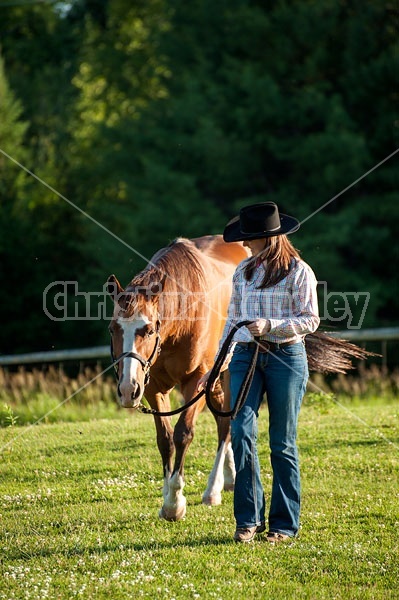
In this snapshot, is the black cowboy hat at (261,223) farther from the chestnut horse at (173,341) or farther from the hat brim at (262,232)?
the chestnut horse at (173,341)

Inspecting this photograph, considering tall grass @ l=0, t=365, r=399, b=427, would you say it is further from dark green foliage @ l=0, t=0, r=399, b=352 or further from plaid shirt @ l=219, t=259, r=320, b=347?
dark green foliage @ l=0, t=0, r=399, b=352

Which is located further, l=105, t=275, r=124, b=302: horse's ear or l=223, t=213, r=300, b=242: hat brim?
l=105, t=275, r=124, b=302: horse's ear

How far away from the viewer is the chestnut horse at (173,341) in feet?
16.7

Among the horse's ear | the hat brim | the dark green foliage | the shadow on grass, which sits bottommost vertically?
the shadow on grass

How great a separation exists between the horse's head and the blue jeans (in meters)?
0.63

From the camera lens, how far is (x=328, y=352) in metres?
6.57

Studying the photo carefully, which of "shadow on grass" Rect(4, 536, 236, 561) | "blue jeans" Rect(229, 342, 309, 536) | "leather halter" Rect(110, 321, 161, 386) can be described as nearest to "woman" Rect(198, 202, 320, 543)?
"blue jeans" Rect(229, 342, 309, 536)

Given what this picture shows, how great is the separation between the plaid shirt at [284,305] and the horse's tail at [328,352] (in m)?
1.73

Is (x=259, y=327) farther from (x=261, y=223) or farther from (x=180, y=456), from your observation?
(x=180, y=456)

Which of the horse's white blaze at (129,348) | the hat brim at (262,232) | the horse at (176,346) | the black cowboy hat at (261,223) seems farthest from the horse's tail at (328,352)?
the horse's white blaze at (129,348)

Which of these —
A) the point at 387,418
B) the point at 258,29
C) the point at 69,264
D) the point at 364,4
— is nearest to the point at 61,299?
the point at 69,264

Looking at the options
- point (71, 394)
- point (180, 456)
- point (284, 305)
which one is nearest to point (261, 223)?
point (284, 305)

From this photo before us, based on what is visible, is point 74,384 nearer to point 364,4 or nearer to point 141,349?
point 141,349

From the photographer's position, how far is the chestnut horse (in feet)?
16.7
